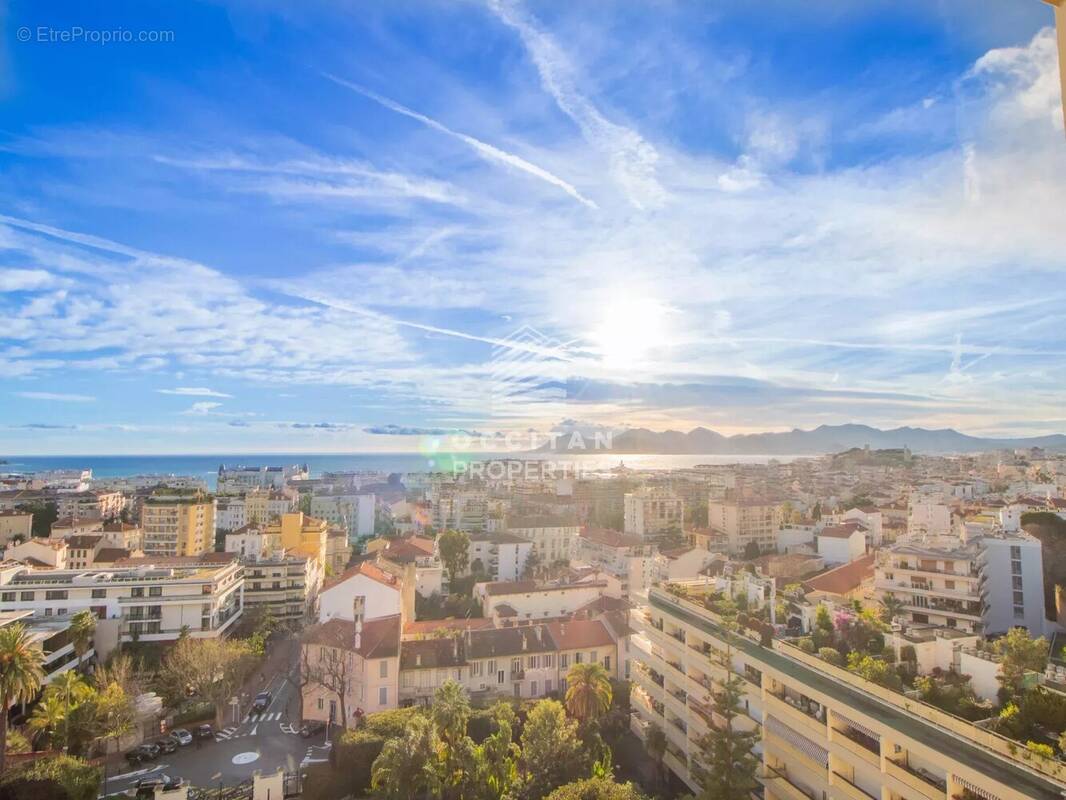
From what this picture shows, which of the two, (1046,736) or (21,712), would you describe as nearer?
(1046,736)

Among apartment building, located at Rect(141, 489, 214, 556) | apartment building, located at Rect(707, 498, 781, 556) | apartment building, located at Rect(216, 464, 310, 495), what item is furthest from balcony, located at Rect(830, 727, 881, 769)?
apartment building, located at Rect(216, 464, 310, 495)

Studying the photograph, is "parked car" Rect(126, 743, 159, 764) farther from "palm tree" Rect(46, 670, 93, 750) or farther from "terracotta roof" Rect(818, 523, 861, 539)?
"terracotta roof" Rect(818, 523, 861, 539)

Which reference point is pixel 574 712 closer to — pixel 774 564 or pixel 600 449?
pixel 774 564

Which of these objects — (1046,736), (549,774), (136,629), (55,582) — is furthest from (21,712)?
(1046,736)

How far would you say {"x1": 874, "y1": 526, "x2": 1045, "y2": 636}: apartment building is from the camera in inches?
271

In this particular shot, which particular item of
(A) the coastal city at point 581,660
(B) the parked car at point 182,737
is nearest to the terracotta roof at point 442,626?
(A) the coastal city at point 581,660

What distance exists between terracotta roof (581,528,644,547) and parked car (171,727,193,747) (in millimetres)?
8790

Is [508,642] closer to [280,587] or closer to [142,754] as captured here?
[142,754]

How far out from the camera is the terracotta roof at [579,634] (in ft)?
26.2

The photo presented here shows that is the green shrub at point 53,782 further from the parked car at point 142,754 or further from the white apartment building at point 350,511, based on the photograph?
the white apartment building at point 350,511

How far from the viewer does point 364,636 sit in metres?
7.46

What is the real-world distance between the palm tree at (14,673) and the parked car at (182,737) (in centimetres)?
144

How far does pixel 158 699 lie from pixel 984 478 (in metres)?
14.7

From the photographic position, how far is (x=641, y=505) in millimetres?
18047
